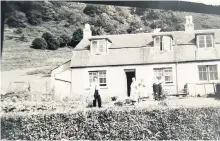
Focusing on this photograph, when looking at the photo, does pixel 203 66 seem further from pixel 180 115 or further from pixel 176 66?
pixel 180 115

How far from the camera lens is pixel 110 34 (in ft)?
10.6

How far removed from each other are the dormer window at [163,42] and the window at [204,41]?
301mm

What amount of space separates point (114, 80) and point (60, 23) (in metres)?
0.75

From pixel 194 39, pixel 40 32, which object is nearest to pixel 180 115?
pixel 194 39

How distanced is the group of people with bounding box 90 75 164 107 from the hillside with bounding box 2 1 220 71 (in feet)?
1.34

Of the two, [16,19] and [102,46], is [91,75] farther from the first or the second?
[16,19]

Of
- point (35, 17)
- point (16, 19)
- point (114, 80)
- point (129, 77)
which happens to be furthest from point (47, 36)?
point (129, 77)

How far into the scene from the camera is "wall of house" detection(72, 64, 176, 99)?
3.15 metres

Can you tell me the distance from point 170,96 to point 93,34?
0.97m

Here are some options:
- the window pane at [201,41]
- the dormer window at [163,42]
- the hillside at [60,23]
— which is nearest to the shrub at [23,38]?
the hillside at [60,23]

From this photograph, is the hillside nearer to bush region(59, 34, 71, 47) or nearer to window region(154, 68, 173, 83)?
bush region(59, 34, 71, 47)

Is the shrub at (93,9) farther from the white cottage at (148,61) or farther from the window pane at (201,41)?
the window pane at (201,41)

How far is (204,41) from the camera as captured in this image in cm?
331

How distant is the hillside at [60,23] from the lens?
2.98 meters
